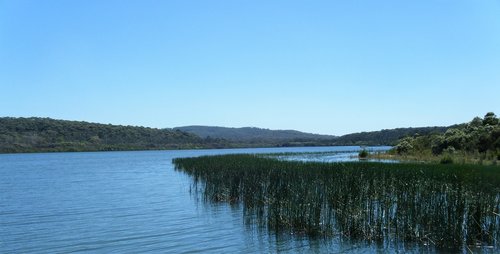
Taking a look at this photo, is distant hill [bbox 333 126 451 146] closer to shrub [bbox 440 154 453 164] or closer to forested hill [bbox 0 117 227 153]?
forested hill [bbox 0 117 227 153]

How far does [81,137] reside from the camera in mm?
105812

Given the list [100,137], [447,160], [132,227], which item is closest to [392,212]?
[132,227]

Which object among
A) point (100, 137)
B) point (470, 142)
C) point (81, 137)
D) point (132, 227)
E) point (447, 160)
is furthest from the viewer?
point (100, 137)

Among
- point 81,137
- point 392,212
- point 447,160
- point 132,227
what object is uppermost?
point 81,137

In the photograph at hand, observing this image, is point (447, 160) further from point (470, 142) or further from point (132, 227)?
point (132, 227)

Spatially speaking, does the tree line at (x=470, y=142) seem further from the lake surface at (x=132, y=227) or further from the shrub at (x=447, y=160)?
the lake surface at (x=132, y=227)

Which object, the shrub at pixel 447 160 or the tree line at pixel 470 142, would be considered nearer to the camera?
the shrub at pixel 447 160

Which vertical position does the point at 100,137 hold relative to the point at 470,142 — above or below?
above

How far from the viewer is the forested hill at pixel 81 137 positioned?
9369 centimetres

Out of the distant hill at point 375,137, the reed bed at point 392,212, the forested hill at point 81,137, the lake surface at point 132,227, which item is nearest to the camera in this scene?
the reed bed at point 392,212

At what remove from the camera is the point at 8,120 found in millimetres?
103250

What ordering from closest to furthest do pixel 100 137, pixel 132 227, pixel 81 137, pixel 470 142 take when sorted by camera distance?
pixel 132 227
pixel 470 142
pixel 81 137
pixel 100 137

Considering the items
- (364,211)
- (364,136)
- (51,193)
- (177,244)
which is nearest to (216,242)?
(177,244)

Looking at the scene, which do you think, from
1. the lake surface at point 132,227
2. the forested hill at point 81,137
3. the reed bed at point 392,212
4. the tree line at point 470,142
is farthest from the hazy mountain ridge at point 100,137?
the reed bed at point 392,212
